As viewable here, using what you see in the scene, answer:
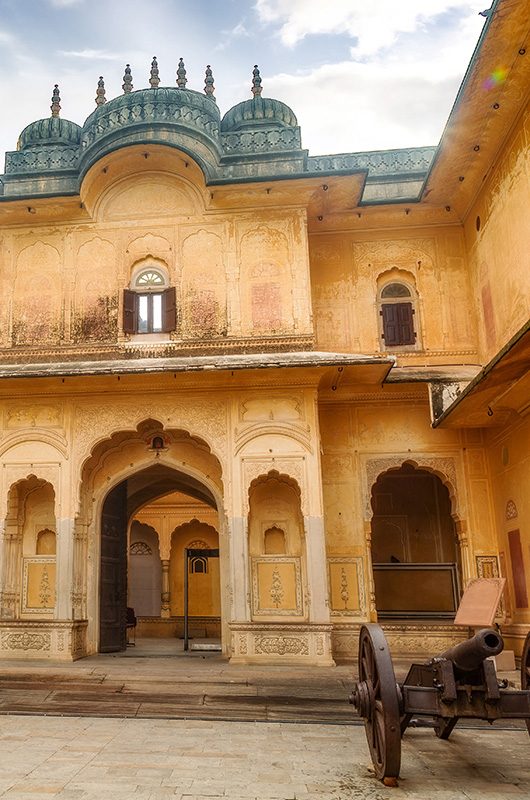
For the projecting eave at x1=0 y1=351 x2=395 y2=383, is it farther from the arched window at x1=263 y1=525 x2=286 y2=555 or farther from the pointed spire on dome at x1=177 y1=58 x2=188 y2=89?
the pointed spire on dome at x1=177 y1=58 x2=188 y2=89

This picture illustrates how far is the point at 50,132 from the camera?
13.5 m

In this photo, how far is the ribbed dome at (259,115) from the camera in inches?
510

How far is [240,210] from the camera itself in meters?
11.6

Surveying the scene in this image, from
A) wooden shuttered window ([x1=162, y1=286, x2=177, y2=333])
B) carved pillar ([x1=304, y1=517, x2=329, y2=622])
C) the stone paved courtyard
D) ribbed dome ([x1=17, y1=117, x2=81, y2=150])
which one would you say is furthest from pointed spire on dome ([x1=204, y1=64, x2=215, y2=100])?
the stone paved courtyard

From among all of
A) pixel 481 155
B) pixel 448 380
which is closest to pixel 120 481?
pixel 448 380

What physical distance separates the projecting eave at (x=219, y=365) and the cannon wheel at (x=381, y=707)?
540 centimetres

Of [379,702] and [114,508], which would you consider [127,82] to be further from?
[379,702]

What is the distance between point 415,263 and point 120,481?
20.3 ft

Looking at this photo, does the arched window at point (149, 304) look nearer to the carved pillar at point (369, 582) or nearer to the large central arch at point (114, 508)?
the large central arch at point (114, 508)

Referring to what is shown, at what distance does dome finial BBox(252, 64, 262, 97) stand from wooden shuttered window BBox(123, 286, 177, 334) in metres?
4.71

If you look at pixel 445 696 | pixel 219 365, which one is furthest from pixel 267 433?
pixel 445 696

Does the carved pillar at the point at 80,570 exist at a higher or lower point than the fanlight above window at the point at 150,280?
lower

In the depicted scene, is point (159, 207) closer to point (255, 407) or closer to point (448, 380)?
point (255, 407)

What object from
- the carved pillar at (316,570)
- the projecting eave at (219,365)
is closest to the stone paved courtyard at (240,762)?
the carved pillar at (316,570)
